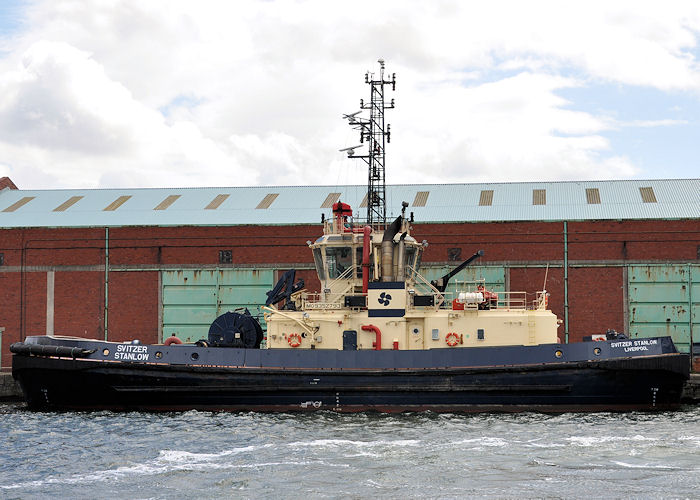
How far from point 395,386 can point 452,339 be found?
2063 mm

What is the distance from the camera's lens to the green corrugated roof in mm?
34406

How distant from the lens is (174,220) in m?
36.2

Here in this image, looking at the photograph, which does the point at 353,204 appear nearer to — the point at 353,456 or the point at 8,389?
the point at 8,389

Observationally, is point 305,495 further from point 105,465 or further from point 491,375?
point 491,375

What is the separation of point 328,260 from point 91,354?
711cm

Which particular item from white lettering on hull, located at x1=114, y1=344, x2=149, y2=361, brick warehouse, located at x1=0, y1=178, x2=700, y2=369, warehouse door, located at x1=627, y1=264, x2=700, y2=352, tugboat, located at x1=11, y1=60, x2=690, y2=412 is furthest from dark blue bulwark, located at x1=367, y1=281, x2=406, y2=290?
warehouse door, located at x1=627, y1=264, x2=700, y2=352

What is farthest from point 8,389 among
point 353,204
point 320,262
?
point 353,204

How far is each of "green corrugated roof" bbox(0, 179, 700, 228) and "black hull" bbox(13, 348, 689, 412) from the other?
12.1m

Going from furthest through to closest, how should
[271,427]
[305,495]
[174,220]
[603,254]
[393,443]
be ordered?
[174,220], [603,254], [271,427], [393,443], [305,495]

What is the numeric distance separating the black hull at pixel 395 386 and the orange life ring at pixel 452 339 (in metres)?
0.95

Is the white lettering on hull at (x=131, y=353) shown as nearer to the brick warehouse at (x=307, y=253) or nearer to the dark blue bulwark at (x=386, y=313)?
the dark blue bulwark at (x=386, y=313)

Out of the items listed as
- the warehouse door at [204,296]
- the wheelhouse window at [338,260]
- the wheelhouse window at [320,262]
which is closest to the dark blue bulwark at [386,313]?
the wheelhouse window at [338,260]

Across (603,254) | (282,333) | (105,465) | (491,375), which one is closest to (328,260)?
(282,333)

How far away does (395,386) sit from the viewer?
22.7 meters
